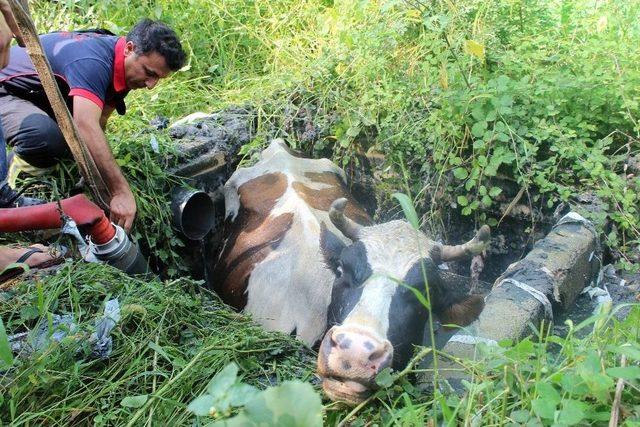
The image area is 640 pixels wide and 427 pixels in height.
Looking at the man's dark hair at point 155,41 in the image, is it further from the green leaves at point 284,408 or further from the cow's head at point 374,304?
the green leaves at point 284,408

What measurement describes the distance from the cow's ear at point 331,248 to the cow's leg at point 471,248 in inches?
22.3

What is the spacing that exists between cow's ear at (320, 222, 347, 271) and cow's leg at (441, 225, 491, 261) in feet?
1.86

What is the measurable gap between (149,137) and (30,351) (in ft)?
8.08

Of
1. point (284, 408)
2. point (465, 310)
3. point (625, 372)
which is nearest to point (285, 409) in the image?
point (284, 408)

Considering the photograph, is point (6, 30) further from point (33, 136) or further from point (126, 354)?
point (126, 354)

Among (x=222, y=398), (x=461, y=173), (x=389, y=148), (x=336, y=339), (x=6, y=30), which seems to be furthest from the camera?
(x=389, y=148)

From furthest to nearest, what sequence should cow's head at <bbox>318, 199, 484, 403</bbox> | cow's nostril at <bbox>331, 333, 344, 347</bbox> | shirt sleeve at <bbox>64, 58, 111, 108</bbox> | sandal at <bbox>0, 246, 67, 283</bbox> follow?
shirt sleeve at <bbox>64, 58, 111, 108</bbox> < sandal at <bbox>0, 246, 67, 283</bbox> < cow's nostril at <bbox>331, 333, 344, 347</bbox> < cow's head at <bbox>318, 199, 484, 403</bbox>

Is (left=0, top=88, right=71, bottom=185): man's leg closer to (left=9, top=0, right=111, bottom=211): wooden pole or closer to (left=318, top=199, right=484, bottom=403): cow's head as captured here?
(left=9, top=0, right=111, bottom=211): wooden pole

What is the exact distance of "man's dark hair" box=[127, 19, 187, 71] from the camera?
439 centimetres

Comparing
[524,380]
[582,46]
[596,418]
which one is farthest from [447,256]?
[582,46]

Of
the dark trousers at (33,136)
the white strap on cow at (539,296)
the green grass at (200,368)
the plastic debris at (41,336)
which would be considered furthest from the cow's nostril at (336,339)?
the dark trousers at (33,136)

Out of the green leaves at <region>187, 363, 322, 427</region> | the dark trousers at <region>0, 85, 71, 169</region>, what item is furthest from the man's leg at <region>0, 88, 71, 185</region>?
the green leaves at <region>187, 363, 322, 427</region>

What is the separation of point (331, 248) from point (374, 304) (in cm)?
74

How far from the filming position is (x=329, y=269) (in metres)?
3.82
